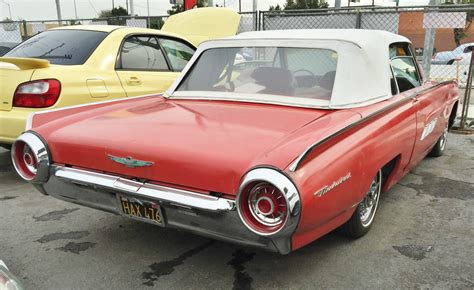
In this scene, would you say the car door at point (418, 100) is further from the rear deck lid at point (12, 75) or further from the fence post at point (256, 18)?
the fence post at point (256, 18)

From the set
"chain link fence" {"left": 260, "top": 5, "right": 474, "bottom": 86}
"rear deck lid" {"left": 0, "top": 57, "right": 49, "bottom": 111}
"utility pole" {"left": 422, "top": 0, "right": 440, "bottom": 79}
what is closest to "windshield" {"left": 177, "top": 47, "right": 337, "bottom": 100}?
"rear deck lid" {"left": 0, "top": 57, "right": 49, "bottom": 111}

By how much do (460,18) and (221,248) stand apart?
5.73 metres

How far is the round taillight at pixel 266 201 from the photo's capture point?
1993mm

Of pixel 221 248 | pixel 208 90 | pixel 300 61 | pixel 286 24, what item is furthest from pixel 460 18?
pixel 221 248

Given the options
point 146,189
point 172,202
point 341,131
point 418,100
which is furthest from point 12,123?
point 418,100

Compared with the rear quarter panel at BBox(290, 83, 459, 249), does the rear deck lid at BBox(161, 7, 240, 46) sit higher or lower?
higher

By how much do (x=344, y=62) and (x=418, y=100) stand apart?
0.94m

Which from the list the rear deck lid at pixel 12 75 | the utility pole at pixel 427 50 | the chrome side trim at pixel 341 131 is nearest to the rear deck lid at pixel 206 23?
the utility pole at pixel 427 50

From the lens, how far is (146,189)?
240 cm

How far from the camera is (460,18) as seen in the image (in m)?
6.75

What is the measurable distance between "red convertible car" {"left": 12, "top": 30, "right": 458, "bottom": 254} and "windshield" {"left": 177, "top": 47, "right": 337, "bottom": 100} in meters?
0.01

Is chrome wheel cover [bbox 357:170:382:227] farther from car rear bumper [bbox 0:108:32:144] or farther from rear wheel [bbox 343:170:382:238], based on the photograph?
car rear bumper [bbox 0:108:32:144]

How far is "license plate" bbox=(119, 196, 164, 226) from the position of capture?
2443 millimetres

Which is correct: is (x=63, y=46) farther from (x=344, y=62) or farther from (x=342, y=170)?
(x=342, y=170)
